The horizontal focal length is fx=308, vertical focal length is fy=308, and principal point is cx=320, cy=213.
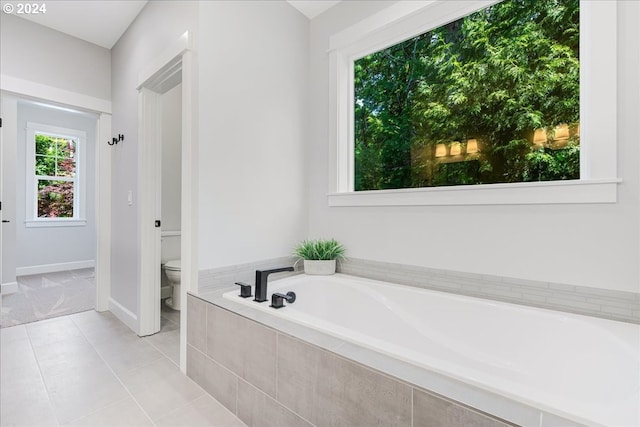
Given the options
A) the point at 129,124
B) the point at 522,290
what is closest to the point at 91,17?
the point at 129,124

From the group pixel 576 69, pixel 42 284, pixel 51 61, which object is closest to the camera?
pixel 576 69

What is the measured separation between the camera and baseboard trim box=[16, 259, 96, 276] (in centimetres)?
442

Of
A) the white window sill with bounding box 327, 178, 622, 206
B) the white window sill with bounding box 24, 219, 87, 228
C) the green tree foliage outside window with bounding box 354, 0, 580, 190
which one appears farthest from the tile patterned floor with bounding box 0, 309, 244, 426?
the white window sill with bounding box 24, 219, 87, 228

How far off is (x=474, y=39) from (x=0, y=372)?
3.48 m

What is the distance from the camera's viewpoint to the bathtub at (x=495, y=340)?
2.80ft

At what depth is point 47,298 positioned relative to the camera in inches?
132

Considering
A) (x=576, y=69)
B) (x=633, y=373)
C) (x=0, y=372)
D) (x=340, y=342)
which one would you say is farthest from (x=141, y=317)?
(x=576, y=69)

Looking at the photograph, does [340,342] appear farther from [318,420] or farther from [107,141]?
[107,141]

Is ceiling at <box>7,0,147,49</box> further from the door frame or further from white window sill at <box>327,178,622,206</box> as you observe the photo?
white window sill at <box>327,178,622,206</box>

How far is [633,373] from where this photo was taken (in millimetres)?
1055

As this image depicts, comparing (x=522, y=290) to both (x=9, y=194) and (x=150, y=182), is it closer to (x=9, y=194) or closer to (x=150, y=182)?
(x=150, y=182)

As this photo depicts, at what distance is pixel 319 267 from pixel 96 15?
2692 mm

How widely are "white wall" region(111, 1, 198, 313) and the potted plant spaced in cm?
137

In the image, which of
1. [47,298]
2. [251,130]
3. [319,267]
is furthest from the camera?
[47,298]
